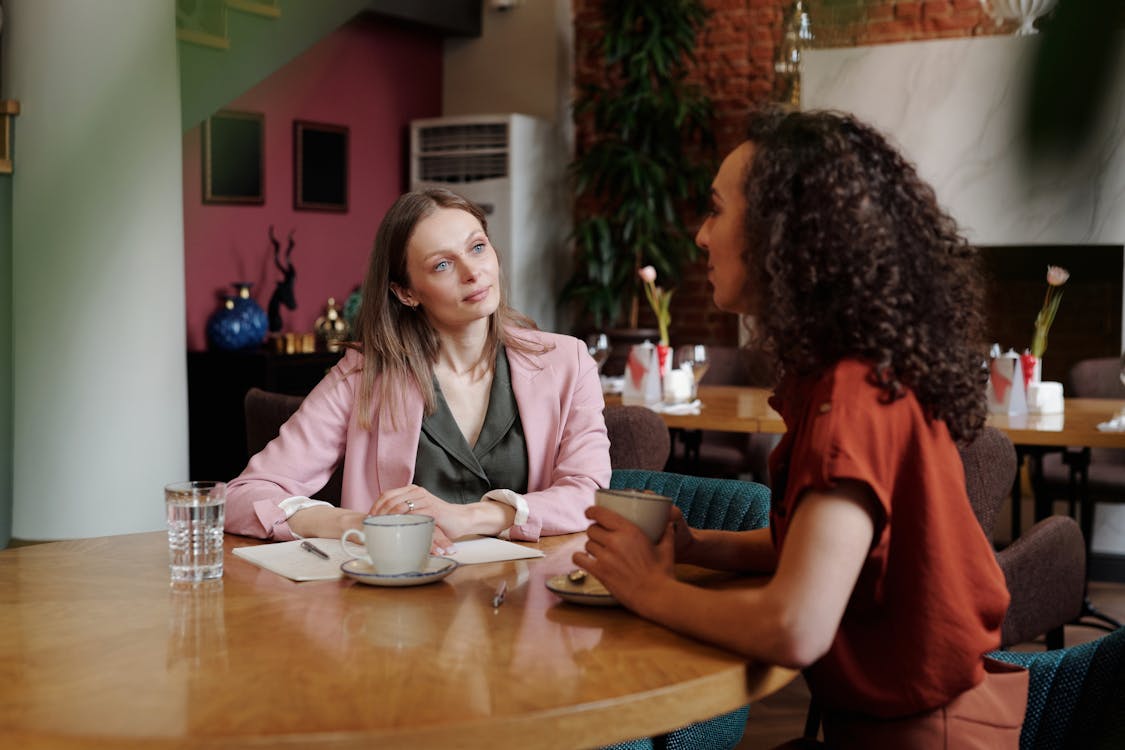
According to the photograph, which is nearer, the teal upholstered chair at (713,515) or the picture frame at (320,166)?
the teal upholstered chair at (713,515)

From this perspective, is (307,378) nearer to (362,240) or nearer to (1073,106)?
(362,240)

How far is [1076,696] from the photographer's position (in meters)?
1.33

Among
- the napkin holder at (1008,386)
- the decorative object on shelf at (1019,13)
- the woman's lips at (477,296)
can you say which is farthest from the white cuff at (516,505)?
the napkin holder at (1008,386)

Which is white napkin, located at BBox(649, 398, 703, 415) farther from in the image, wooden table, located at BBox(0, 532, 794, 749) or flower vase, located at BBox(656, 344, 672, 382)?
wooden table, located at BBox(0, 532, 794, 749)

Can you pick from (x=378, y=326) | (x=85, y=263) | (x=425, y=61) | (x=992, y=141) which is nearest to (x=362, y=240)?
(x=425, y=61)

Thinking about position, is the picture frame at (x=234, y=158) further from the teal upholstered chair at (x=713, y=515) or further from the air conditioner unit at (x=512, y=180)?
the teal upholstered chair at (x=713, y=515)

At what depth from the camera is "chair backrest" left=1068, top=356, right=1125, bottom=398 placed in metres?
4.30

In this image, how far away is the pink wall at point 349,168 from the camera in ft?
19.2

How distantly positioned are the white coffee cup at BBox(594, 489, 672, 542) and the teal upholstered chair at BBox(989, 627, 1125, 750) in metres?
0.46

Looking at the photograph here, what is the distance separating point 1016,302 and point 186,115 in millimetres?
3767

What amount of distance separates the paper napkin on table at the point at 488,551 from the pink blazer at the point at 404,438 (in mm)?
200

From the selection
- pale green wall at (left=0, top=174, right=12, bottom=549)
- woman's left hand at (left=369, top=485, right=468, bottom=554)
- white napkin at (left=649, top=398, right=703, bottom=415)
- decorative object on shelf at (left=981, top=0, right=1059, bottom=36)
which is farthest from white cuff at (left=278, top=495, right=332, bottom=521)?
pale green wall at (left=0, top=174, right=12, bottom=549)

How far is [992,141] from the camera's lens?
0.39 metres

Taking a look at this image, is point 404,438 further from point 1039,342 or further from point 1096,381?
point 1096,381
